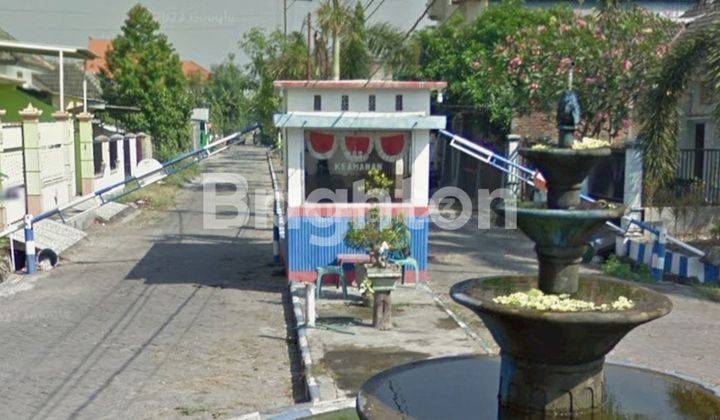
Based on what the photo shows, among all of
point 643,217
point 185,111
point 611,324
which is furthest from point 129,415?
point 185,111

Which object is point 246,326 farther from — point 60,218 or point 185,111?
point 185,111

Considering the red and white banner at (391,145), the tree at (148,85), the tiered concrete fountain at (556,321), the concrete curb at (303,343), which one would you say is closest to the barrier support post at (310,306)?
the concrete curb at (303,343)

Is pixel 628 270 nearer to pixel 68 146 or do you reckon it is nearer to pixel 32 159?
pixel 32 159

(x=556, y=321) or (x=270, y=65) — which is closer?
(x=556, y=321)

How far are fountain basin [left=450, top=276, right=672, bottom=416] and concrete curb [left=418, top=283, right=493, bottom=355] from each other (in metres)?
3.38

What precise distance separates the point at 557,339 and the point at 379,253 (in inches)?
240

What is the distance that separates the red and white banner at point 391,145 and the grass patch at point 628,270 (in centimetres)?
481

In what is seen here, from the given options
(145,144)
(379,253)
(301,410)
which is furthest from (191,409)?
(145,144)

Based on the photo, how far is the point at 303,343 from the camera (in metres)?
10.2

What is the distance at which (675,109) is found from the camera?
14.5m

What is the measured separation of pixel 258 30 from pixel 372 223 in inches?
821

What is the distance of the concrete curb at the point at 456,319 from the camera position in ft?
33.9

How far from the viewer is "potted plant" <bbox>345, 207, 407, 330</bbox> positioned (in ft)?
35.9

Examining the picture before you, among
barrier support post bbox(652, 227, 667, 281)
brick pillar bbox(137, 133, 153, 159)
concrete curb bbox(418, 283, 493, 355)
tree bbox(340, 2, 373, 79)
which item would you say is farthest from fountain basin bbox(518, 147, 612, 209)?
brick pillar bbox(137, 133, 153, 159)
